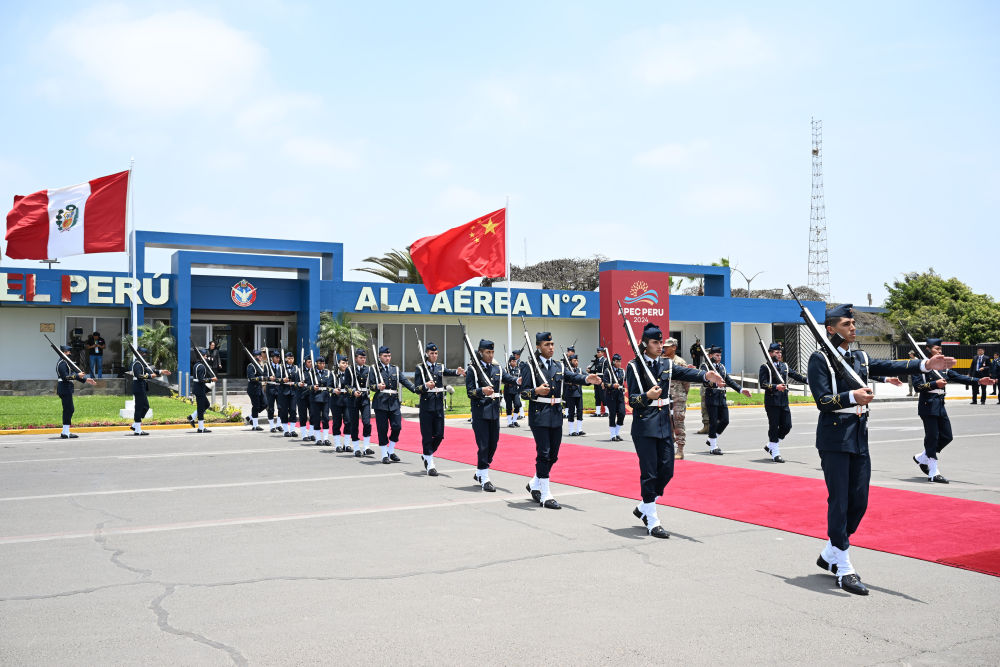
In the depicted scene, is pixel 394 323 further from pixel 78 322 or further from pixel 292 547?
pixel 292 547

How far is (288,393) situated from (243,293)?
15.5 metres

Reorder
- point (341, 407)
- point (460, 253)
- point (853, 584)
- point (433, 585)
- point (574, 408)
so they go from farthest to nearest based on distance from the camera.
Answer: point (460, 253) < point (574, 408) < point (341, 407) < point (433, 585) < point (853, 584)

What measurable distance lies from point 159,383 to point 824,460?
1134 inches

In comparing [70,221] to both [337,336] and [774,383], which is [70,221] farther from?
[774,383]

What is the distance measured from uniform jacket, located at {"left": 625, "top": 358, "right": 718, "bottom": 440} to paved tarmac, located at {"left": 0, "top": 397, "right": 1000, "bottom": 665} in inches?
41.5

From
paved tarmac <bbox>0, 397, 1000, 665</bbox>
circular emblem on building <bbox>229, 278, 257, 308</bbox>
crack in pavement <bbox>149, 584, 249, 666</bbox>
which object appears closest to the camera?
crack in pavement <bbox>149, 584, 249, 666</bbox>

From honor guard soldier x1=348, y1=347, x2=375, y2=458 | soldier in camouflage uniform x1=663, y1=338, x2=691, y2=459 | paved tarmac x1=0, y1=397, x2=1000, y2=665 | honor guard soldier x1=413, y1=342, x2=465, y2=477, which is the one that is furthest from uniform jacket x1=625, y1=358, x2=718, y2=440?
honor guard soldier x1=348, y1=347, x2=375, y2=458

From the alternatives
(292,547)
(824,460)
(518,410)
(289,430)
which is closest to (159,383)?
(289,430)

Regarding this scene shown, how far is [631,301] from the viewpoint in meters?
38.0

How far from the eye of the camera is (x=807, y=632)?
501 centimetres

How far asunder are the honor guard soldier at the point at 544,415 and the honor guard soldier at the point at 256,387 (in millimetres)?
12991

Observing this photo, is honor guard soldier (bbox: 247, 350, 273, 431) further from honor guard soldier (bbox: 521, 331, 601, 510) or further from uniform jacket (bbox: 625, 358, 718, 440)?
uniform jacket (bbox: 625, 358, 718, 440)

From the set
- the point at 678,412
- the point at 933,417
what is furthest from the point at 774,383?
the point at 933,417

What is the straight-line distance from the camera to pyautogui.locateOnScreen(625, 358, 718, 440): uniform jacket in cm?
804
